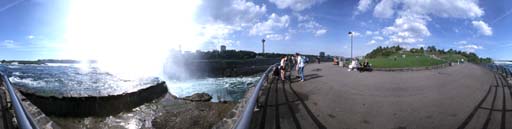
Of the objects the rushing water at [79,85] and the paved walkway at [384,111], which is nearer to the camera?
the paved walkway at [384,111]

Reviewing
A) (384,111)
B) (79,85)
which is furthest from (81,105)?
(79,85)

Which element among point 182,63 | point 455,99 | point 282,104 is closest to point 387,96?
point 455,99

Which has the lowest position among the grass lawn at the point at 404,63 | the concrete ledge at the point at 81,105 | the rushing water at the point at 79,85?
the rushing water at the point at 79,85

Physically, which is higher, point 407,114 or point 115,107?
point 407,114

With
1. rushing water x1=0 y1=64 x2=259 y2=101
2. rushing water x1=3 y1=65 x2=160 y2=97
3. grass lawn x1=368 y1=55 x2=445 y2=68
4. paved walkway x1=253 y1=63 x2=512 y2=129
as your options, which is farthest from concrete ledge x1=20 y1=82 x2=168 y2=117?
grass lawn x1=368 y1=55 x2=445 y2=68

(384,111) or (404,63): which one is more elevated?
(404,63)

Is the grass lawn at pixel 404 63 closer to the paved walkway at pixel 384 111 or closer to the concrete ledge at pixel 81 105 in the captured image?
the paved walkway at pixel 384 111

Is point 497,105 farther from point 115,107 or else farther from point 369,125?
point 115,107

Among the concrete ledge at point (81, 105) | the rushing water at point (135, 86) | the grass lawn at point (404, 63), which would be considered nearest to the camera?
the concrete ledge at point (81, 105)

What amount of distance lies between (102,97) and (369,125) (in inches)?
675

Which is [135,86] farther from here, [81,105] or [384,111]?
[384,111]

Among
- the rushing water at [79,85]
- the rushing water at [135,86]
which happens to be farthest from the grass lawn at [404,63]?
the rushing water at [79,85]

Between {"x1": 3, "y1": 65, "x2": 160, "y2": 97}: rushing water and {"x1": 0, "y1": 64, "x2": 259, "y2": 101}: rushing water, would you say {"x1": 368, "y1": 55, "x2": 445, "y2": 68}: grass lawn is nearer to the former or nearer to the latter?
{"x1": 0, "y1": 64, "x2": 259, "y2": 101}: rushing water

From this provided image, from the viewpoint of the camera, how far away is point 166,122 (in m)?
13.6
